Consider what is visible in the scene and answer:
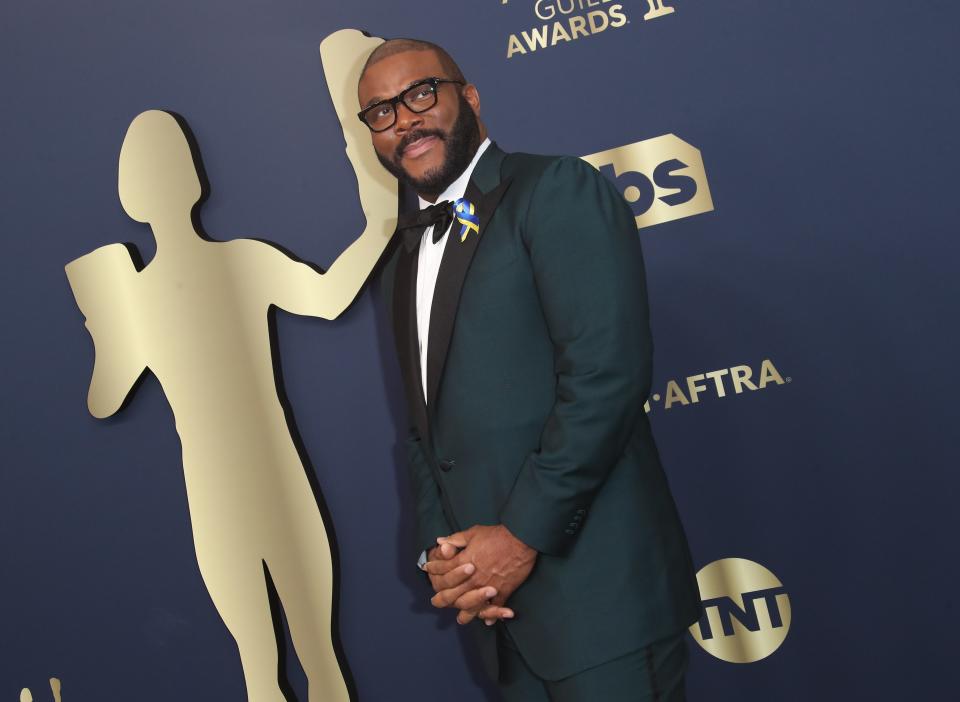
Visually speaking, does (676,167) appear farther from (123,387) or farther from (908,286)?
(123,387)

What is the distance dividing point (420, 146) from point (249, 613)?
1252 mm

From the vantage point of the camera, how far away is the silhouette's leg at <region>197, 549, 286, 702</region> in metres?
2.22

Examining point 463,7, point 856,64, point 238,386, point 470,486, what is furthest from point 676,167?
point 238,386

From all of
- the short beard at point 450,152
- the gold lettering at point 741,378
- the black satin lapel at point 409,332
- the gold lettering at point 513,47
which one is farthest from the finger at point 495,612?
the gold lettering at point 513,47

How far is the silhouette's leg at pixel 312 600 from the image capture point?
86.3 inches

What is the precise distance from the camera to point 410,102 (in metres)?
1.52

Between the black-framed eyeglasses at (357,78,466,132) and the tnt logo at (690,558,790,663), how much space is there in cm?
110

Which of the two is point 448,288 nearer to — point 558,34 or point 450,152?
point 450,152

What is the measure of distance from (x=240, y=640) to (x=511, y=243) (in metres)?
1.36

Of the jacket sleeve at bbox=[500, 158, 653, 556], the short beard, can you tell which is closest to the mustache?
the short beard

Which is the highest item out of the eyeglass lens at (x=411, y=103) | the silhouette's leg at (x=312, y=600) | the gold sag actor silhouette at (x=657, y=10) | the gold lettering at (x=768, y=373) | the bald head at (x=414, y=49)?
the gold sag actor silhouette at (x=657, y=10)

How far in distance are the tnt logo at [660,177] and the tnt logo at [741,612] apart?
73cm

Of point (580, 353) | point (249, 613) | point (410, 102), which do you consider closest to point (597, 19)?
point (410, 102)

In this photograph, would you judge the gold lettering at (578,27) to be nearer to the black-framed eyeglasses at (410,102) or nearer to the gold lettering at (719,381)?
the black-framed eyeglasses at (410,102)
